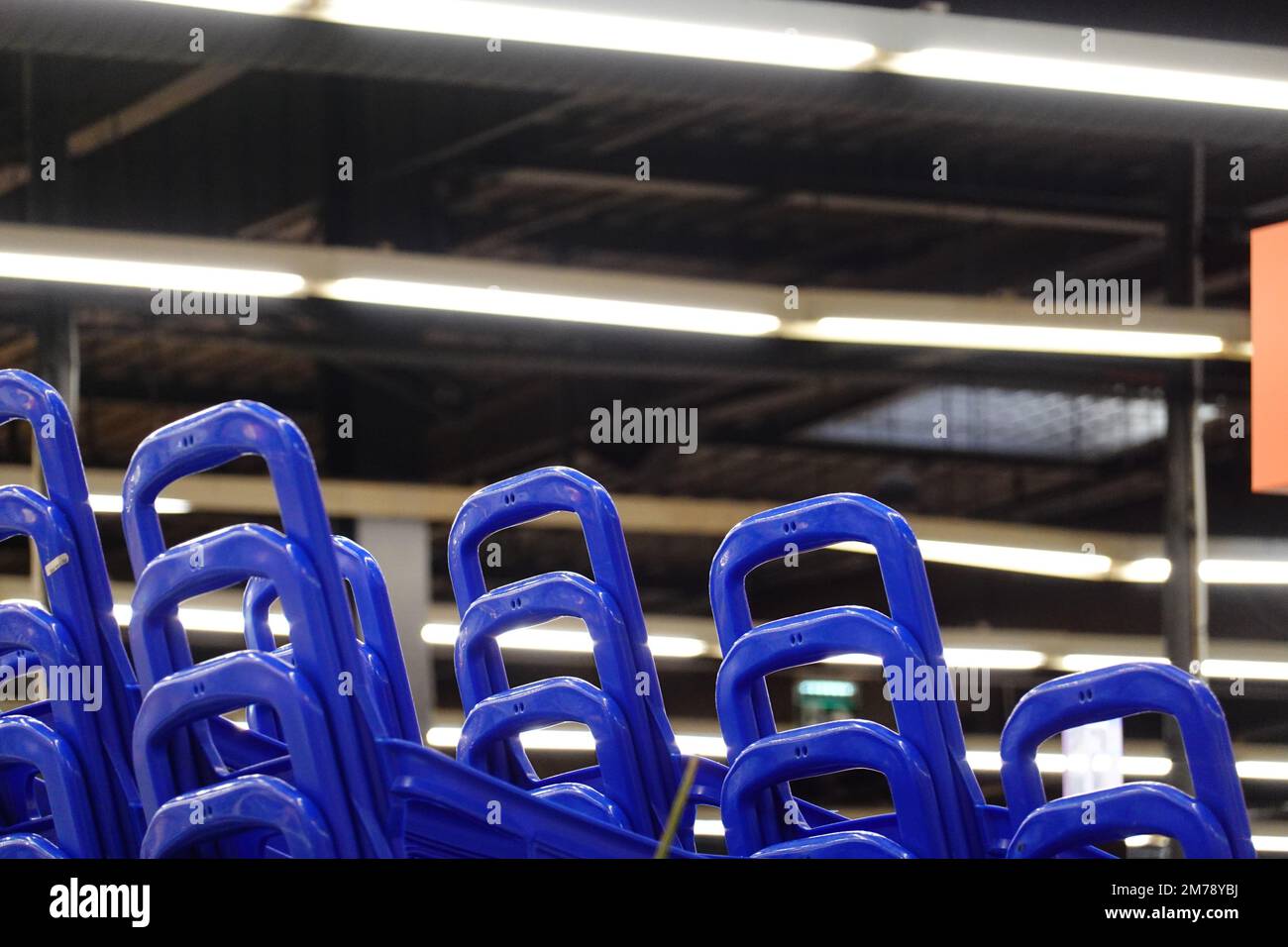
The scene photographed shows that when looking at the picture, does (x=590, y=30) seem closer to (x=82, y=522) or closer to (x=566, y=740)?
(x=82, y=522)

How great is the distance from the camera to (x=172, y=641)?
250 cm

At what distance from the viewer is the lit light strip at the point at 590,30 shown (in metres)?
3.71

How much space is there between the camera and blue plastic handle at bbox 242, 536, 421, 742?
307 cm

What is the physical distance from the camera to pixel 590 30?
12.6 feet

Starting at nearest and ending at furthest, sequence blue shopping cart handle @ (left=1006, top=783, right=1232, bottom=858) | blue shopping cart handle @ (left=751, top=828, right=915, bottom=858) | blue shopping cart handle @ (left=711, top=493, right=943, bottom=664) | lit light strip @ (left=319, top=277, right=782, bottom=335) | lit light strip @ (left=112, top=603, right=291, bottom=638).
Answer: blue shopping cart handle @ (left=1006, top=783, right=1232, bottom=858), blue shopping cart handle @ (left=751, top=828, right=915, bottom=858), blue shopping cart handle @ (left=711, top=493, right=943, bottom=664), lit light strip @ (left=319, top=277, right=782, bottom=335), lit light strip @ (left=112, top=603, right=291, bottom=638)

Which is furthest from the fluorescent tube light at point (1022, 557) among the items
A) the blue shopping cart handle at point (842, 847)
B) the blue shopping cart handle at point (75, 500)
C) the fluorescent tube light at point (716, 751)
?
the blue shopping cart handle at point (75, 500)

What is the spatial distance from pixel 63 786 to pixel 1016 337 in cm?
404

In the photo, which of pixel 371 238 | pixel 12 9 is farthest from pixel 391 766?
pixel 371 238

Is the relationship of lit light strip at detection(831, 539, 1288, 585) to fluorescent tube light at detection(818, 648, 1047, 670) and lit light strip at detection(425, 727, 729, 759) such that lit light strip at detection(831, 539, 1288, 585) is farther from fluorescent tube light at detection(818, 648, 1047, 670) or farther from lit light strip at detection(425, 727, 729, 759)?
lit light strip at detection(425, 727, 729, 759)

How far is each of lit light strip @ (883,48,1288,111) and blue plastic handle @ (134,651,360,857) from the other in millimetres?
2405

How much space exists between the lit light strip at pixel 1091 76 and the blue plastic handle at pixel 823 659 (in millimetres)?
1784

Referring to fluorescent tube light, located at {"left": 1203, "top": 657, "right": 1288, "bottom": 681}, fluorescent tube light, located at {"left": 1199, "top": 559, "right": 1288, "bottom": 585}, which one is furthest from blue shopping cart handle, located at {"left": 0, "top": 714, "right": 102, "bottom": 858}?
fluorescent tube light, located at {"left": 1203, "top": 657, "right": 1288, "bottom": 681}

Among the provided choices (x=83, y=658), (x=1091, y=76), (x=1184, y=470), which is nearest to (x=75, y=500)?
(x=83, y=658)
